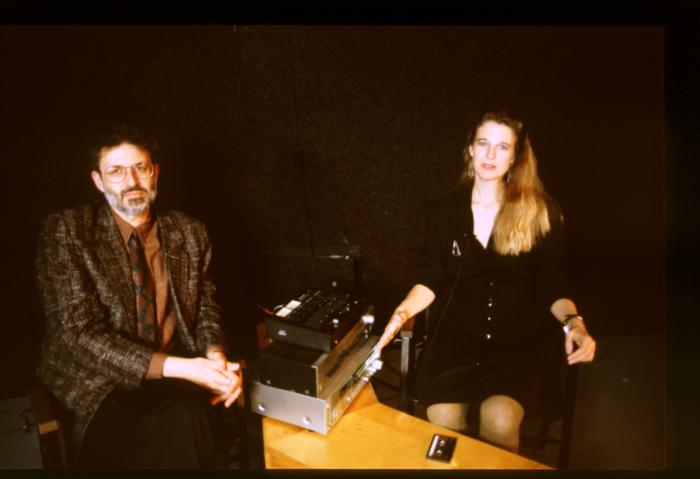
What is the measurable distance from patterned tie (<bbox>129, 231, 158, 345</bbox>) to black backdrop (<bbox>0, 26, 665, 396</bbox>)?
12.4 inches

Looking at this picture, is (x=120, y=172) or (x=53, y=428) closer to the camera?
(x=53, y=428)

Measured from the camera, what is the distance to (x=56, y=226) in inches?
62.4

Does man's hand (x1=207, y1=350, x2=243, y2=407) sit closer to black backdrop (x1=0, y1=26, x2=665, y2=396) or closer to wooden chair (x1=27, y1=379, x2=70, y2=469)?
wooden chair (x1=27, y1=379, x2=70, y2=469)

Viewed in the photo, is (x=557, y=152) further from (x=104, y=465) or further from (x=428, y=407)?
(x=104, y=465)

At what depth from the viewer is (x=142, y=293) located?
5.63 feet

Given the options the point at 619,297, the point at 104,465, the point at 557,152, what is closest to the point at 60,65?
Result: the point at 104,465

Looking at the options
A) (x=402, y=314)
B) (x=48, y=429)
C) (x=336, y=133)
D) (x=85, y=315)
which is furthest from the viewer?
(x=336, y=133)

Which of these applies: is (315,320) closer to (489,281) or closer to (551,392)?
(489,281)

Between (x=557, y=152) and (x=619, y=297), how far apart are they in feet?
1.96

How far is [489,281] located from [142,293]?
3.82 ft

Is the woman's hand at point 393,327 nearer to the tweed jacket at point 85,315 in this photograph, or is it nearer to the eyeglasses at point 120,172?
the tweed jacket at point 85,315

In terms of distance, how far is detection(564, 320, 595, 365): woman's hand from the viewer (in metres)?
1.58

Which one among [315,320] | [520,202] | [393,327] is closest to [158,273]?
[315,320]

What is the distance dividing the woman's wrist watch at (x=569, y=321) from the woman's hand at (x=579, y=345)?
0.4 inches
